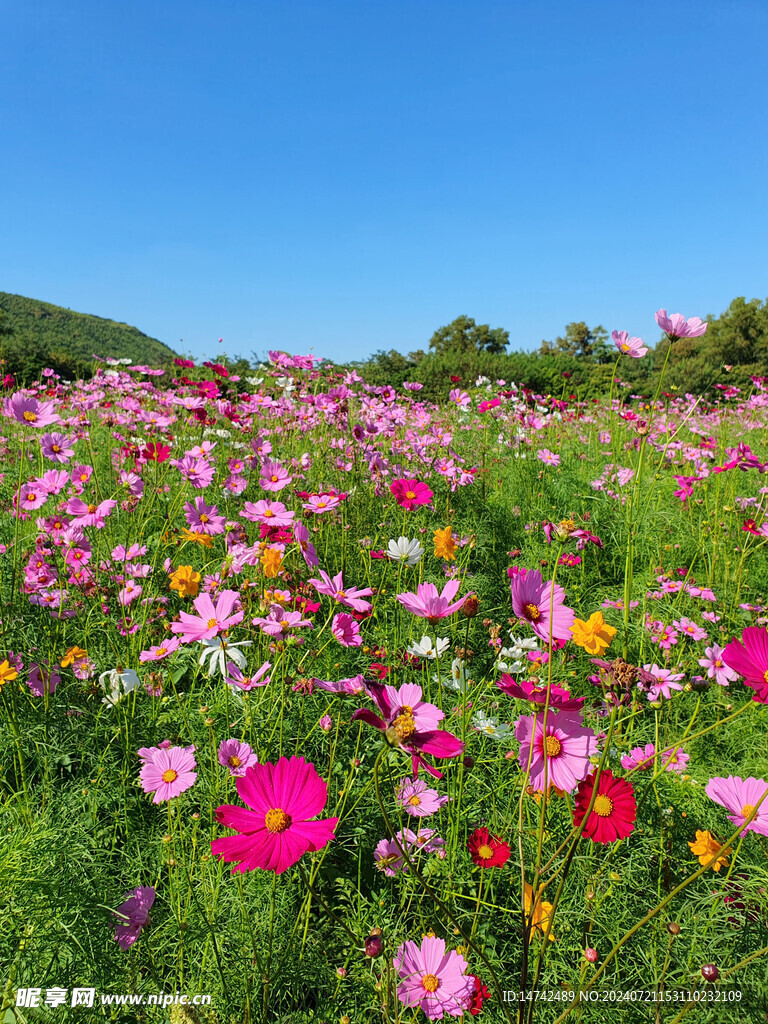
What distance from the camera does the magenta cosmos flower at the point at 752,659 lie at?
608mm

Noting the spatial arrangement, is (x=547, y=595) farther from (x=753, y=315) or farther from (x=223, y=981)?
(x=753, y=315)

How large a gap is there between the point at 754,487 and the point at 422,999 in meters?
3.72

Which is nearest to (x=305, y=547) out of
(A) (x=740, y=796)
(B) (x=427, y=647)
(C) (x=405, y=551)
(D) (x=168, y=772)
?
(C) (x=405, y=551)

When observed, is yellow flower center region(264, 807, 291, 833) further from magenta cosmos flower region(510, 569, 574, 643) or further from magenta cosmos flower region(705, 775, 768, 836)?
magenta cosmos flower region(705, 775, 768, 836)

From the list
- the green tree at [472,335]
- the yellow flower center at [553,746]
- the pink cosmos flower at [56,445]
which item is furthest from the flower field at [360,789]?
the green tree at [472,335]

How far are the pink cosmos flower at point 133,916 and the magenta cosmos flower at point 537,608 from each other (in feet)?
2.68

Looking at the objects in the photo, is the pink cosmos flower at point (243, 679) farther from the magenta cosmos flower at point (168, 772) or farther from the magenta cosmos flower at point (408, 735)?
the magenta cosmos flower at point (408, 735)

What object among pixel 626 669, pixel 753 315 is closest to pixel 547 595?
pixel 626 669

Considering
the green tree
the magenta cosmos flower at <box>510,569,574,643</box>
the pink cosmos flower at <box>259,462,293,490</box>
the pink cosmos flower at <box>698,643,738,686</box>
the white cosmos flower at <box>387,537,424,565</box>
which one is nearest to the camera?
the magenta cosmos flower at <box>510,569,574,643</box>

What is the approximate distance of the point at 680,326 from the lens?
1.20 m

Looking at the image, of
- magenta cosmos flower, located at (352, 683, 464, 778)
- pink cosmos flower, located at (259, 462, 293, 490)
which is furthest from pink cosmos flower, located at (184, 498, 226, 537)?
magenta cosmos flower, located at (352, 683, 464, 778)

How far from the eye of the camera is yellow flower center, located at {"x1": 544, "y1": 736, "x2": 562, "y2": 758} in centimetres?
62

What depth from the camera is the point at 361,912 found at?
3.19 ft

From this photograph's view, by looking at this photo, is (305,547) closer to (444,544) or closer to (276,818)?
(444,544)
